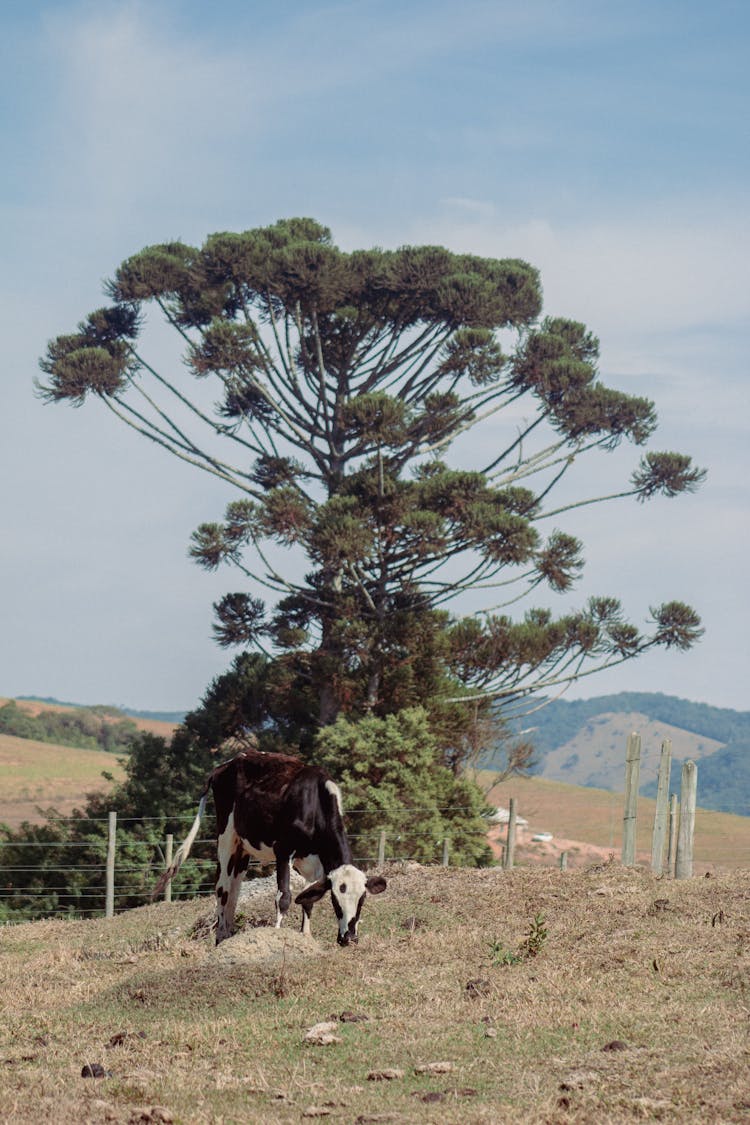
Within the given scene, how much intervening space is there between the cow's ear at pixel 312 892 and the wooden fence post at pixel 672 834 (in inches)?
230

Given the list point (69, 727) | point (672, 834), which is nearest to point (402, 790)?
point (672, 834)

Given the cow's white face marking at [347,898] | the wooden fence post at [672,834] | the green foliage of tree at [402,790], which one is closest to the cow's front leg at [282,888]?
the cow's white face marking at [347,898]

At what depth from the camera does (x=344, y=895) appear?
11.4 m

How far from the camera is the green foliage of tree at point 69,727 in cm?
8581

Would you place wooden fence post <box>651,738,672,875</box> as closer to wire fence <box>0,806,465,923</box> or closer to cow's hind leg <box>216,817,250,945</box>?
cow's hind leg <box>216,817,250,945</box>

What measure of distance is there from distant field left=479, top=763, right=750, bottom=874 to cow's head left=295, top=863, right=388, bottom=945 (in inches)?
1361

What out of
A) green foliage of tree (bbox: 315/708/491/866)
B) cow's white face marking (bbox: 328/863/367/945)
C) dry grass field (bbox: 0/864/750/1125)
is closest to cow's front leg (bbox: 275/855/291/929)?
cow's white face marking (bbox: 328/863/367/945)

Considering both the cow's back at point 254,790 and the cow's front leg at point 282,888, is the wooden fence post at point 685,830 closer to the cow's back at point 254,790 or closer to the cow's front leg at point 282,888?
the cow's back at point 254,790

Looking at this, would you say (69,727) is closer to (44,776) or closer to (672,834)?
(44,776)

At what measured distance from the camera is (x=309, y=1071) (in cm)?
759

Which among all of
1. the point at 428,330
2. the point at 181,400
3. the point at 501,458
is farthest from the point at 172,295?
the point at 501,458

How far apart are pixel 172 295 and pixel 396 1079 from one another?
1189 inches

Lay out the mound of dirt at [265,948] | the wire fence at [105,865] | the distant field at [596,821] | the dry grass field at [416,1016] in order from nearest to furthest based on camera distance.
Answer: the dry grass field at [416,1016], the mound of dirt at [265,948], the wire fence at [105,865], the distant field at [596,821]

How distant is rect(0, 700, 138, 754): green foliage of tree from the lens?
8581 centimetres
